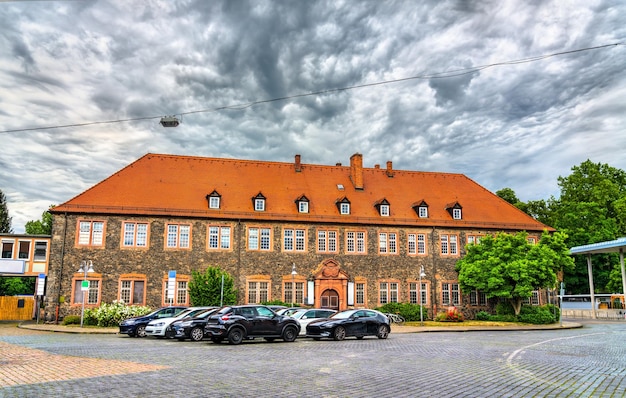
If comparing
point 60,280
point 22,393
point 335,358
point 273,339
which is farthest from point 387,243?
point 22,393

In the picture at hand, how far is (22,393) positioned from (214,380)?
350cm

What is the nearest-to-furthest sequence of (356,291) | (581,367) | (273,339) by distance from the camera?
1. (581,367)
2. (273,339)
3. (356,291)

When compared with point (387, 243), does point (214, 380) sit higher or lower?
lower

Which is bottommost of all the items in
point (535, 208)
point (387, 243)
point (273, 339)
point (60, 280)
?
point (273, 339)

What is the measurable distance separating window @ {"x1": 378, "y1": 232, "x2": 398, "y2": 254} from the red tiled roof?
3.46 ft

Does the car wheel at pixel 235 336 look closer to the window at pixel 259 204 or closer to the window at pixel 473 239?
the window at pixel 259 204

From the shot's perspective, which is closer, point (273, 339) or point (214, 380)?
point (214, 380)

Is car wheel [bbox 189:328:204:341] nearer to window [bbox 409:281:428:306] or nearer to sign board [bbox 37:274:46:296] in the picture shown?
sign board [bbox 37:274:46:296]

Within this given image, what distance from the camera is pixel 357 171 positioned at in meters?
45.1

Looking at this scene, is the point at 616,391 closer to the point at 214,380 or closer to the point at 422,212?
the point at 214,380

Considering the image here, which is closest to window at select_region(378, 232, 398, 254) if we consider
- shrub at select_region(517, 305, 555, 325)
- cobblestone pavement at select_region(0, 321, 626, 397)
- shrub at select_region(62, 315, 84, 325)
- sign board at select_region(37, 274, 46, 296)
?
shrub at select_region(517, 305, 555, 325)

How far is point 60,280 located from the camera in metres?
35.6

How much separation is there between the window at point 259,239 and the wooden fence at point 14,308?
1900 centimetres

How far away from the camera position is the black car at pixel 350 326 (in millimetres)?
23219
